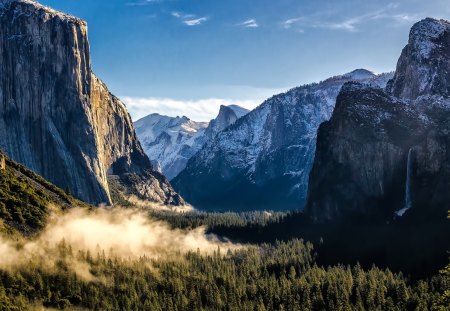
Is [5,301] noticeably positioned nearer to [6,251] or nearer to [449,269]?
[6,251]

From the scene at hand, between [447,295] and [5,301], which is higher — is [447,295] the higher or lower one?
the higher one

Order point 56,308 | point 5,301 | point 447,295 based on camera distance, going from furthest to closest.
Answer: point 56,308 → point 5,301 → point 447,295

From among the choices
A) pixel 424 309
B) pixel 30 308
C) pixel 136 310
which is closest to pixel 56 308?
pixel 30 308

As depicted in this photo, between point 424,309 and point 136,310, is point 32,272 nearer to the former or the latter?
point 136,310

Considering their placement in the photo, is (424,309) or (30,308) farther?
(424,309)

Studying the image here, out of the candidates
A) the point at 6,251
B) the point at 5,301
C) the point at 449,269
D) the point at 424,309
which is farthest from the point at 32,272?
the point at 449,269

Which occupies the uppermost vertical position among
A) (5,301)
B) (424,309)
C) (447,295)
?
(447,295)

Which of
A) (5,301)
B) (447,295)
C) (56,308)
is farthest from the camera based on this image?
(56,308)

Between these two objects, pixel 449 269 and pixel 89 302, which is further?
pixel 89 302

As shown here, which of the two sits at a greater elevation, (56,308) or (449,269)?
(449,269)
